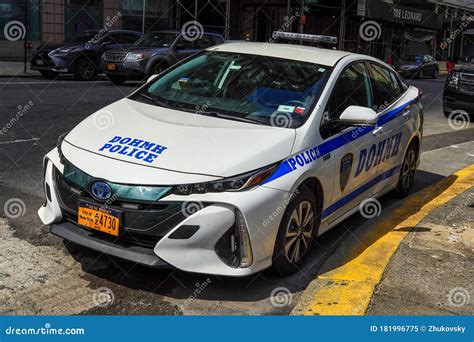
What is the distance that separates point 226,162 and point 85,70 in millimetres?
14681

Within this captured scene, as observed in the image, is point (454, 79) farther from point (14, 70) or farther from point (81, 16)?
point (81, 16)

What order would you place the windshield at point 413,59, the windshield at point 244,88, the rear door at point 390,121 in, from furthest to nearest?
the windshield at point 413,59, the rear door at point 390,121, the windshield at point 244,88

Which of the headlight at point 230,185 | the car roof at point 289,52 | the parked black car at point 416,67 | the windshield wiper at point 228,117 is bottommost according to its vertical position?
the parked black car at point 416,67

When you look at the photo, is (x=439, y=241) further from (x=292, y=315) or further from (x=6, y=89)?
(x=6, y=89)

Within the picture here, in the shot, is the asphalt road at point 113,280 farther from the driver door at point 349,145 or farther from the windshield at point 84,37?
the windshield at point 84,37

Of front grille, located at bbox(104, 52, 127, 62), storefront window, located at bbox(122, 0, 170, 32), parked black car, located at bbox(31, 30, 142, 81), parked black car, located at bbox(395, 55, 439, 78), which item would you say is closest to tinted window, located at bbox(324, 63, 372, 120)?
front grille, located at bbox(104, 52, 127, 62)

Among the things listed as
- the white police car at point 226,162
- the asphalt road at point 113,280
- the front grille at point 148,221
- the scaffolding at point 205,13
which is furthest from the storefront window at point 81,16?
the front grille at point 148,221

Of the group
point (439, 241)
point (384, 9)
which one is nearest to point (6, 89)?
point (439, 241)

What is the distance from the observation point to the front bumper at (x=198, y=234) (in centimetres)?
362

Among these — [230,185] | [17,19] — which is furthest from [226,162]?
[17,19]

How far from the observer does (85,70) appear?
57.5ft

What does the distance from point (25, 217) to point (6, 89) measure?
9437 millimetres

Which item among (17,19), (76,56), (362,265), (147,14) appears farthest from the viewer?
(147,14)

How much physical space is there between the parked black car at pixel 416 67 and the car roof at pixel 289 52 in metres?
28.3
